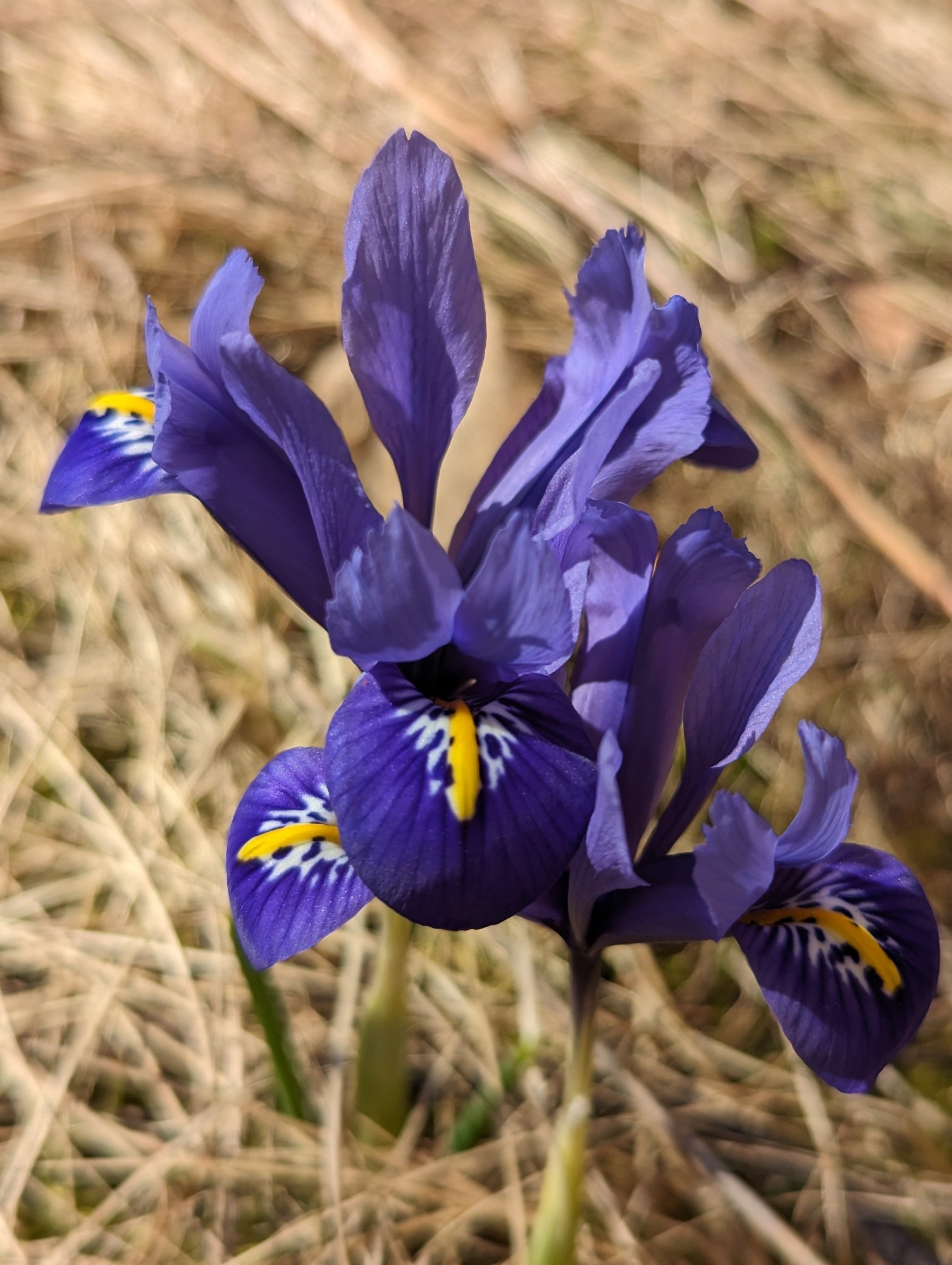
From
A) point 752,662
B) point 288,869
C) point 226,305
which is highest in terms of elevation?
point 226,305

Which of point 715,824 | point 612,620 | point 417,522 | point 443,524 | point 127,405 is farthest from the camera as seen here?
point 443,524

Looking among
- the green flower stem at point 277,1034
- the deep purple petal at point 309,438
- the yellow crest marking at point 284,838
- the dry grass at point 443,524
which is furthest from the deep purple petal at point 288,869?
the dry grass at point 443,524

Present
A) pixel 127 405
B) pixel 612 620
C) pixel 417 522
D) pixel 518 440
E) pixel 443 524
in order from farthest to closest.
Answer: pixel 443 524
pixel 127 405
pixel 518 440
pixel 612 620
pixel 417 522

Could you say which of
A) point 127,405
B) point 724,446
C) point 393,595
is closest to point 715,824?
point 393,595

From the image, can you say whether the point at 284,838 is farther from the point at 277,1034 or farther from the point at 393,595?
the point at 277,1034

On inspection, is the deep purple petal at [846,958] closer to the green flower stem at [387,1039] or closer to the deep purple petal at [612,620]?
the deep purple petal at [612,620]

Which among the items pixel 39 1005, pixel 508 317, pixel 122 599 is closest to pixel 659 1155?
pixel 39 1005
